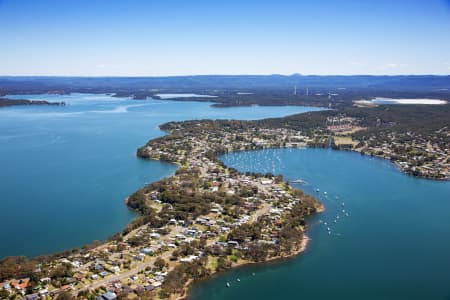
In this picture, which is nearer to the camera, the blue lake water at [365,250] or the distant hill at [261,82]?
the blue lake water at [365,250]

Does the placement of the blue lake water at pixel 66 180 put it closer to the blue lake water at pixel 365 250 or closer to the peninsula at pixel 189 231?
the peninsula at pixel 189 231

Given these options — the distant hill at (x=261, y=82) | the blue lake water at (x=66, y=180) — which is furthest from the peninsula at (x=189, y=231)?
the distant hill at (x=261, y=82)

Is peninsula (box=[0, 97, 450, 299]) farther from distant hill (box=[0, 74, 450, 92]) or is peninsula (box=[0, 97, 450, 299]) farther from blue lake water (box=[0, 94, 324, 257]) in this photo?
distant hill (box=[0, 74, 450, 92])

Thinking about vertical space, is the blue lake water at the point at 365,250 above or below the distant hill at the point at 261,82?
below

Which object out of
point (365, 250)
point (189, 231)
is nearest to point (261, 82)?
point (365, 250)

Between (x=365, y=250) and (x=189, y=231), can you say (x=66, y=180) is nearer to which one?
(x=189, y=231)

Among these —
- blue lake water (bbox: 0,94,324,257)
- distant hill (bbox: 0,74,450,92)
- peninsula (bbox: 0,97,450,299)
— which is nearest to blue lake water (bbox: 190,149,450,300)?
peninsula (bbox: 0,97,450,299)
